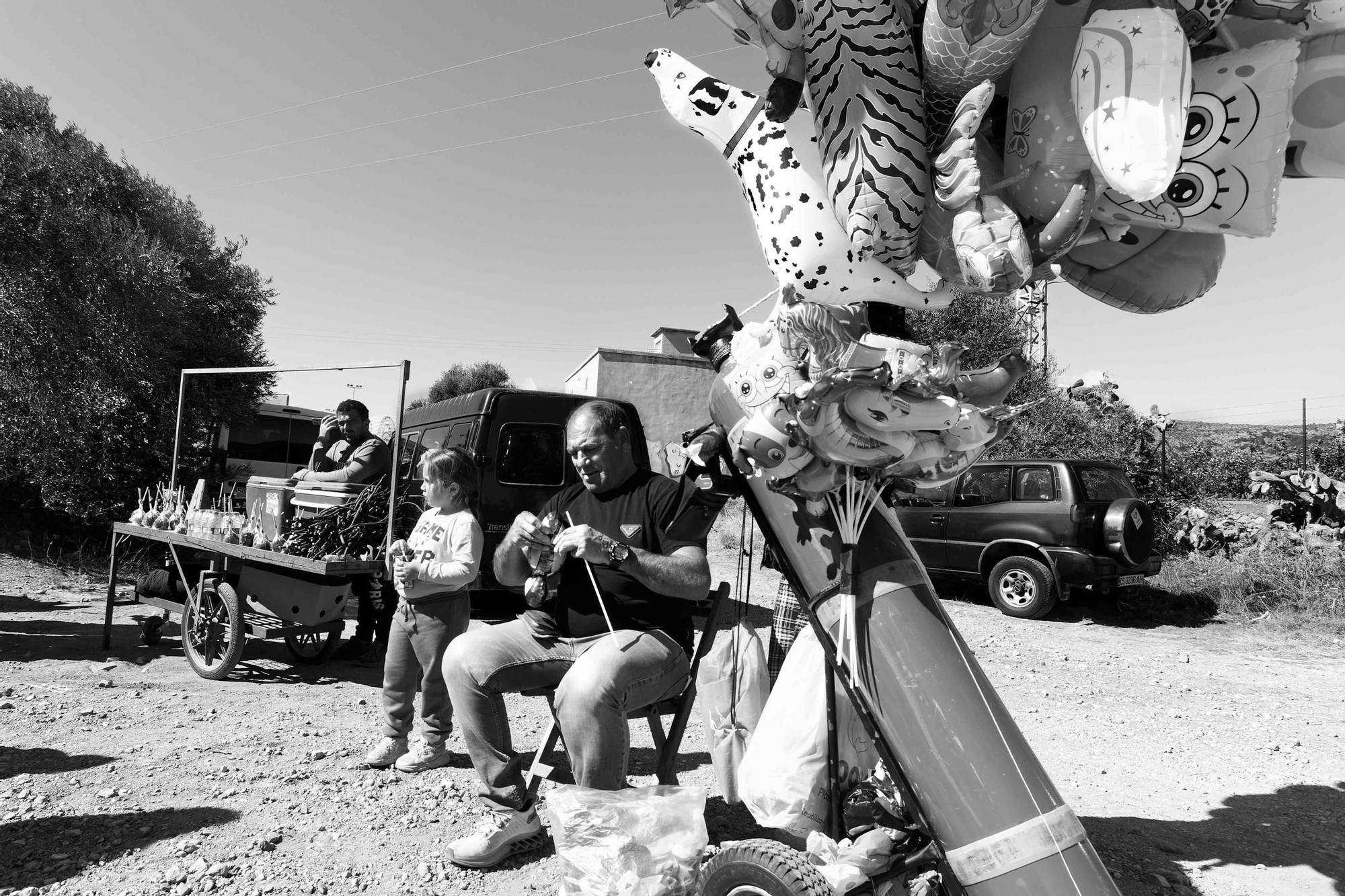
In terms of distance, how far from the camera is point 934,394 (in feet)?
6.82

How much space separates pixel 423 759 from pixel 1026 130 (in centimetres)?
367

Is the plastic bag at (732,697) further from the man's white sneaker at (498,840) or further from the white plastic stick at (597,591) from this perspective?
the man's white sneaker at (498,840)

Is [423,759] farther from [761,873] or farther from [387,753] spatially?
[761,873]

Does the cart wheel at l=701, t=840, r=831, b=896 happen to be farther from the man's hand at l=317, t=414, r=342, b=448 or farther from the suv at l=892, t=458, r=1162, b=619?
the suv at l=892, t=458, r=1162, b=619

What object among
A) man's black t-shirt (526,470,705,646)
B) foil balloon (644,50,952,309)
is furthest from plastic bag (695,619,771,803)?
foil balloon (644,50,952,309)

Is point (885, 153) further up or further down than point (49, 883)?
further up

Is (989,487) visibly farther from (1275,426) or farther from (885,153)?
(1275,426)

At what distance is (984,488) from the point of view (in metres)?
9.70

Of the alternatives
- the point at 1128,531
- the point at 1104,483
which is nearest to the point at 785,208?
the point at 1128,531

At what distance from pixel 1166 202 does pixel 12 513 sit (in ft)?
49.4

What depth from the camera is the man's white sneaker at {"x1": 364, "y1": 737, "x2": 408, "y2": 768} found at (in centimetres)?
388

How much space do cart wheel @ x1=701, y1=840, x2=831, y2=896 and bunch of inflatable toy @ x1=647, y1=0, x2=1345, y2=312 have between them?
157cm

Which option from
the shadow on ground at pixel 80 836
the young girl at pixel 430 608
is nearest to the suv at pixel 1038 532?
the young girl at pixel 430 608

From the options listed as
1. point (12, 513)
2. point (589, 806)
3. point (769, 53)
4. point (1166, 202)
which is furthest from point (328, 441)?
point (12, 513)
